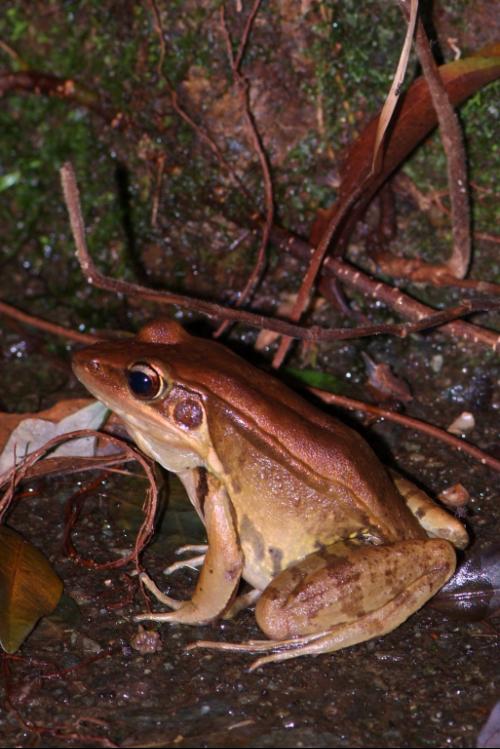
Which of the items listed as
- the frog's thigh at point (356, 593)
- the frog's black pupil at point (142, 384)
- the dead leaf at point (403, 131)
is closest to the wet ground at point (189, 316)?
the frog's thigh at point (356, 593)

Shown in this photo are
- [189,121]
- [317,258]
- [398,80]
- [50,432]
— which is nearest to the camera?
[398,80]

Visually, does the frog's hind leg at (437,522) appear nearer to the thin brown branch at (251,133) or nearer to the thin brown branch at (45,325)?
the thin brown branch at (251,133)

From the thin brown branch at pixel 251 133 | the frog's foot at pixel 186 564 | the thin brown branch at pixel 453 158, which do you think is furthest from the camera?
the thin brown branch at pixel 251 133

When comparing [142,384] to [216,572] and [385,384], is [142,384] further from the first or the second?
[385,384]

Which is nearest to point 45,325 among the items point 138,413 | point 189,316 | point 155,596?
point 189,316

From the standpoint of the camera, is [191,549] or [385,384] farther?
[385,384]

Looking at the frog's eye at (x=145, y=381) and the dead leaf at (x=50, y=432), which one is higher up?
the frog's eye at (x=145, y=381)

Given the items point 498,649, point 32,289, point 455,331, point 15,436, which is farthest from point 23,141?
point 498,649

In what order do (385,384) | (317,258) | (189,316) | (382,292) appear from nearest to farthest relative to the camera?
(317,258) < (382,292) < (385,384) < (189,316)
